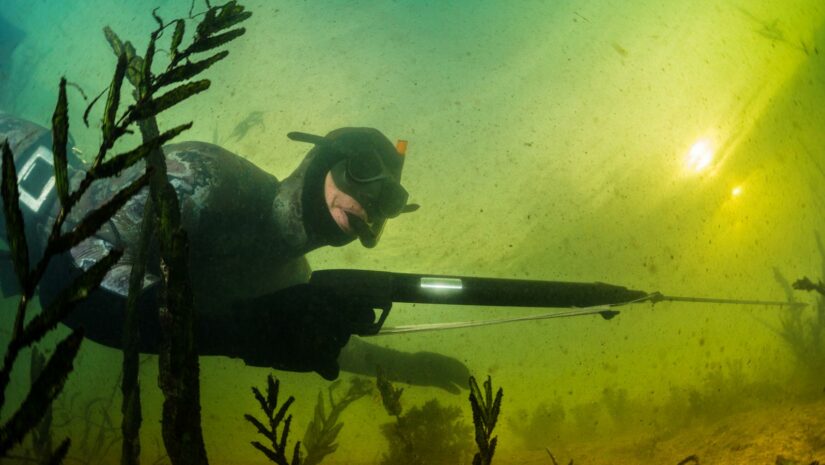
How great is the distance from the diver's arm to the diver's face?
6.62 ft

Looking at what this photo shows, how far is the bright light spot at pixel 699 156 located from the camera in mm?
5352

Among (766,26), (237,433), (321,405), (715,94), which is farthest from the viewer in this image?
(766,26)

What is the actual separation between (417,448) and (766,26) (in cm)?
786

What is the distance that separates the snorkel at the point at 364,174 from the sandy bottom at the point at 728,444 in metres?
2.64

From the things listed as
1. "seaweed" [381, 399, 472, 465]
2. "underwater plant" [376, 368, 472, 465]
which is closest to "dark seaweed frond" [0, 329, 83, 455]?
"underwater plant" [376, 368, 472, 465]

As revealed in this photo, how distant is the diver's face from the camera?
3.86m

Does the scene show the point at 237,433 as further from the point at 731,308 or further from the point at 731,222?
the point at 731,222

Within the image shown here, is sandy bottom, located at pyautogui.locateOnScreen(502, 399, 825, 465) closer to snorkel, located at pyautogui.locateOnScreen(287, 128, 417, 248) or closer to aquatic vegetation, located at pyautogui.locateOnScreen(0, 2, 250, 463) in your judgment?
snorkel, located at pyautogui.locateOnScreen(287, 128, 417, 248)

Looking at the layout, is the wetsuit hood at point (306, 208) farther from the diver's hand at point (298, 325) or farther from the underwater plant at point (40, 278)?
the underwater plant at point (40, 278)

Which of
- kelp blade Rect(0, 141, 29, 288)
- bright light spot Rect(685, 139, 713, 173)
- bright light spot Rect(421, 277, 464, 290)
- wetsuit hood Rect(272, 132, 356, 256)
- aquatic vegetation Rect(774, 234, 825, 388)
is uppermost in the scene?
kelp blade Rect(0, 141, 29, 288)

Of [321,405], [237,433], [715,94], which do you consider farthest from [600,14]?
[237,433]

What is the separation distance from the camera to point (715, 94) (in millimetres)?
5527

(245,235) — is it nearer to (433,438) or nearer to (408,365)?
(408,365)

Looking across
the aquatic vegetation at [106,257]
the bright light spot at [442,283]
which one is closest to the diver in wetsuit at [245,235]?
the bright light spot at [442,283]
